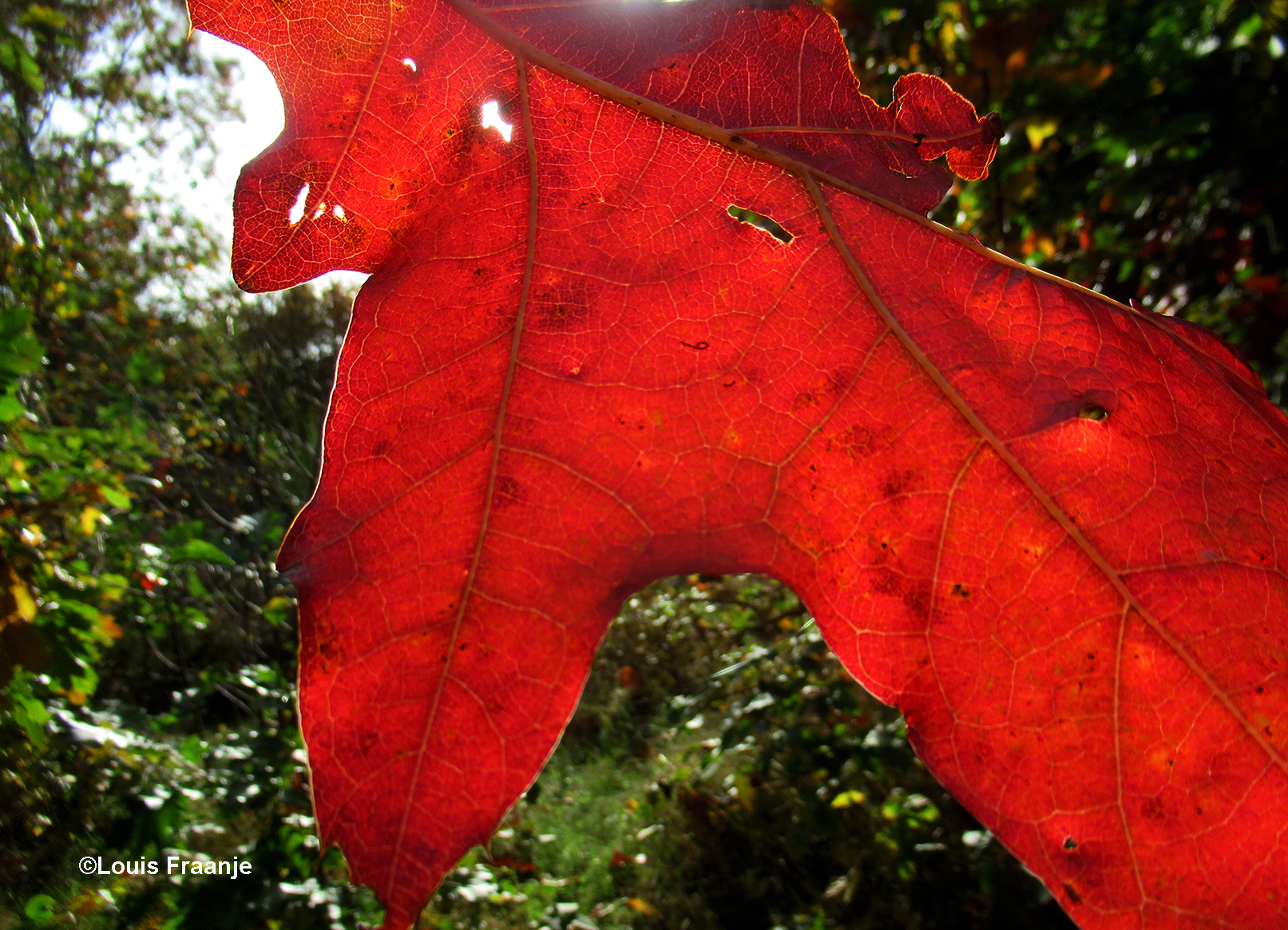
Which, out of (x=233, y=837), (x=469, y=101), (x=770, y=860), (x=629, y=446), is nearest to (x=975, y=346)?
(x=629, y=446)

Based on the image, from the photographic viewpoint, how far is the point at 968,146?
54cm

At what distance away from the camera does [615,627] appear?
606 cm

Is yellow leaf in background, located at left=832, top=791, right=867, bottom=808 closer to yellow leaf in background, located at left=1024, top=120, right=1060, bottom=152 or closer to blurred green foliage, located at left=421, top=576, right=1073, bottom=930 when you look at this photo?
blurred green foliage, located at left=421, top=576, right=1073, bottom=930

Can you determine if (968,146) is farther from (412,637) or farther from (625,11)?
(412,637)

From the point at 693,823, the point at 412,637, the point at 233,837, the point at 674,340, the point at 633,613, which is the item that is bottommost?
the point at 412,637

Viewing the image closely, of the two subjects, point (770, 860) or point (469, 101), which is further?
point (770, 860)

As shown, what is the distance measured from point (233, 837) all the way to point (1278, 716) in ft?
16.5

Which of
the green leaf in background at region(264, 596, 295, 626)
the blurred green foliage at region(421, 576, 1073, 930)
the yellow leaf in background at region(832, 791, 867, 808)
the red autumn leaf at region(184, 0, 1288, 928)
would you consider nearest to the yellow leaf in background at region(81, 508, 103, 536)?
the green leaf in background at region(264, 596, 295, 626)

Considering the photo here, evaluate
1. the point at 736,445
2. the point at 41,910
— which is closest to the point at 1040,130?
the point at 736,445

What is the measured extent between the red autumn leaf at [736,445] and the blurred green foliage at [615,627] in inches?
6.9

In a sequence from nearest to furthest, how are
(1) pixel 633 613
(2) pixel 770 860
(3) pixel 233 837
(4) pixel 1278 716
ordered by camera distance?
1. (4) pixel 1278 716
2. (2) pixel 770 860
3. (3) pixel 233 837
4. (1) pixel 633 613

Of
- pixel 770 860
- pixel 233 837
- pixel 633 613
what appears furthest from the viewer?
pixel 633 613

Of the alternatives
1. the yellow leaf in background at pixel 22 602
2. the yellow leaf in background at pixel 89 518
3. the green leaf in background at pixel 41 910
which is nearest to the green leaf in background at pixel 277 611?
the yellow leaf in background at pixel 89 518

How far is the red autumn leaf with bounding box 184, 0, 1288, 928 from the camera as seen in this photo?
489 millimetres
